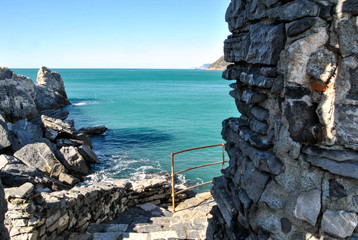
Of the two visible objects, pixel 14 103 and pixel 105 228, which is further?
pixel 14 103

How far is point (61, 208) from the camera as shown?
6055 millimetres

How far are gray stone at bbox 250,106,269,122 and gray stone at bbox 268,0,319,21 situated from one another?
97cm

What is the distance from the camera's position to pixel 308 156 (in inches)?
95.3

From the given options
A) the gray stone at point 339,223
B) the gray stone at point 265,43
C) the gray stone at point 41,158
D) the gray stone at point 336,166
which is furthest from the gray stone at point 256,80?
the gray stone at point 41,158

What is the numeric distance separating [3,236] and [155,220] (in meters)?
4.45

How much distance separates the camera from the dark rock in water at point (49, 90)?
3928 centimetres

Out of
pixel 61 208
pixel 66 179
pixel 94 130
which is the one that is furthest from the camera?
pixel 94 130

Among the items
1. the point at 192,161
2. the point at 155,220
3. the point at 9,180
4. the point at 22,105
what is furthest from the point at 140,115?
the point at 155,220

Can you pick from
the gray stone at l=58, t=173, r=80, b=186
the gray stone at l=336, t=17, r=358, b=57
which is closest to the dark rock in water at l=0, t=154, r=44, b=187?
the gray stone at l=58, t=173, r=80, b=186

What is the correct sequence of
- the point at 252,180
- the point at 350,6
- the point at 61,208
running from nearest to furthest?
the point at 350,6 < the point at 252,180 < the point at 61,208

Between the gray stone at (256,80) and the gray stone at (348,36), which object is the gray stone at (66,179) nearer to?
the gray stone at (256,80)

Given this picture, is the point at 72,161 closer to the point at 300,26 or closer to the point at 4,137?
the point at 4,137

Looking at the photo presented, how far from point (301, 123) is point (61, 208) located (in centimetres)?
542

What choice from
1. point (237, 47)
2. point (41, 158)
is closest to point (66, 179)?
point (41, 158)
